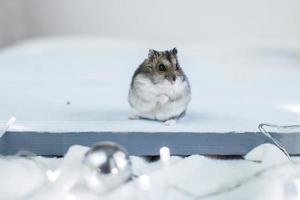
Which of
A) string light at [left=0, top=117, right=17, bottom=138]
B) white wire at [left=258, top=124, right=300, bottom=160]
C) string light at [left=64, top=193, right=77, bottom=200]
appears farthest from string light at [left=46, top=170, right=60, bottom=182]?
white wire at [left=258, top=124, right=300, bottom=160]

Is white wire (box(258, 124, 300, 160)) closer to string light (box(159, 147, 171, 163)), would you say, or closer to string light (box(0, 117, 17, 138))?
string light (box(159, 147, 171, 163))

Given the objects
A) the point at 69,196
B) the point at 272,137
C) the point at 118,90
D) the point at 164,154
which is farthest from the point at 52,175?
the point at 118,90

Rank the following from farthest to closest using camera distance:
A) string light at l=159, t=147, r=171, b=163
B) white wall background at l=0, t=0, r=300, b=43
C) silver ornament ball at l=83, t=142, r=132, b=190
A: white wall background at l=0, t=0, r=300, b=43 → string light at l=159, t=147, r=171, b=163 → silver ornament ball at l=83, t=142, r=132, b=190

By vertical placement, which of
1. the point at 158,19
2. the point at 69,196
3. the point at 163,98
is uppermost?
the point at 158,19

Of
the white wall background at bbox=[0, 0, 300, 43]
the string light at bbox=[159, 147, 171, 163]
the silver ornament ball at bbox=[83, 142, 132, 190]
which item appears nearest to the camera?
Answer: the silver ornament ball at bbox=[83, 142, 132, 190]

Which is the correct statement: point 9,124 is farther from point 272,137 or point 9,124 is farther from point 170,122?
point 272,137

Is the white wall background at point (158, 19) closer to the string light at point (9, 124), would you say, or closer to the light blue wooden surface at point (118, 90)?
the light blue wooden surface at point (118, 90)

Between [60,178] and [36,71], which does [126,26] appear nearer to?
[36,71]
